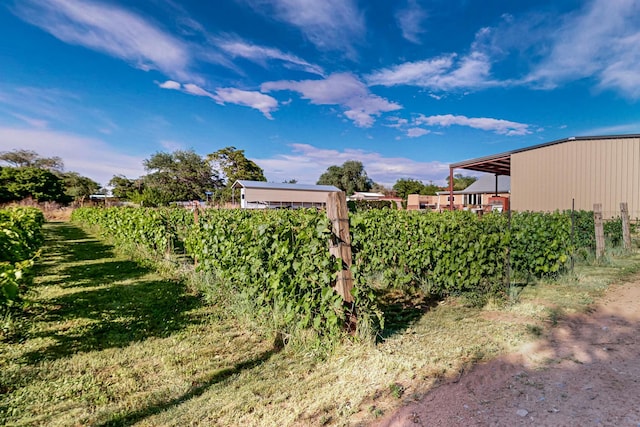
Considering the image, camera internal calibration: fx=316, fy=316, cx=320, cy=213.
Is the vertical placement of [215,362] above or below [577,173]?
below

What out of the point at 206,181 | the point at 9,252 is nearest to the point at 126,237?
the point at 9,252

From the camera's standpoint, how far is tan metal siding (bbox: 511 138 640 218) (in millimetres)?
12953

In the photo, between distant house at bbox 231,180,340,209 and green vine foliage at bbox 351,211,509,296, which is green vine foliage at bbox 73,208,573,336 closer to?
green vine foliage at bbox 351,211,509,296

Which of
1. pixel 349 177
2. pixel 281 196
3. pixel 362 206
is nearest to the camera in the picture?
pixel 362 206

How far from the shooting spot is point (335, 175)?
56875mm

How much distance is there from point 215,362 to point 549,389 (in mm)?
2681

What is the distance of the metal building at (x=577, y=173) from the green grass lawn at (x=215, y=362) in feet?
39.2

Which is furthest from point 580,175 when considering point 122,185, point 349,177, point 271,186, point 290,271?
point 122,185

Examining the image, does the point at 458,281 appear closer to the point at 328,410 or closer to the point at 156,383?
the point at 328,410

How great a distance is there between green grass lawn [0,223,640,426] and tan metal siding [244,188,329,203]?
27.9 meters

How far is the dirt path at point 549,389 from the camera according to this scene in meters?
1.96

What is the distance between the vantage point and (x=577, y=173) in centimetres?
1402

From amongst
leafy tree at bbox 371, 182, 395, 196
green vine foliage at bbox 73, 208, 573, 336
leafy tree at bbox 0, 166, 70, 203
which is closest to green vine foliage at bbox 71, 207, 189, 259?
green vine foliage at bbox 73, 208, 573, 336

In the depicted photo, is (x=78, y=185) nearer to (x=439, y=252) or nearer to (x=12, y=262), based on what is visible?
(x=12, y=262)
